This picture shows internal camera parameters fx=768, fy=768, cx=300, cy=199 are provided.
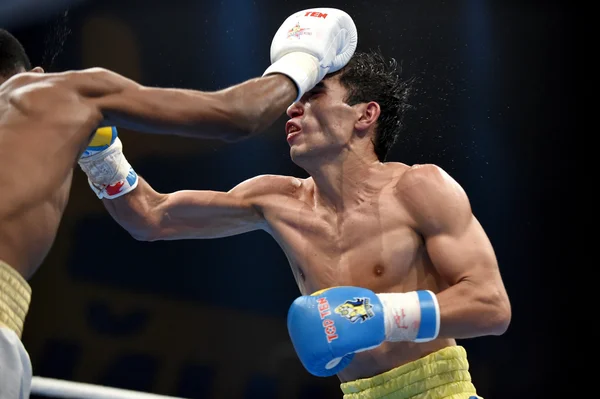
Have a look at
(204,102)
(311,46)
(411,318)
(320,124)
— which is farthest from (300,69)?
(411,318)

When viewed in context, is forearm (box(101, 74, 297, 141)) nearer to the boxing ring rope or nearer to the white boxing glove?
the white boxing glove

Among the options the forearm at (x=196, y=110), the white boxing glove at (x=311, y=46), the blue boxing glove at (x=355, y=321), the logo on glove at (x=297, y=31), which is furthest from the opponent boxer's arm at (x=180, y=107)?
the blue boxing glove at (x=355, y=321)

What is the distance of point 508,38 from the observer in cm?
346

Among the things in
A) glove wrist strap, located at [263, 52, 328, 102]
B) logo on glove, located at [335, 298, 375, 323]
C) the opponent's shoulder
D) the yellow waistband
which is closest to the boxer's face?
the opponent's shoulder

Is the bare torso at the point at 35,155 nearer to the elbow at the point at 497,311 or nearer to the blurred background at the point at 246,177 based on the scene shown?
the elbow at the point at 497,311

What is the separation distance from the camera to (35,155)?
1.54m

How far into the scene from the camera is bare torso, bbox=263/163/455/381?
209 centimetres

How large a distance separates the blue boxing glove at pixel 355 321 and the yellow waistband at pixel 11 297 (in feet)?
2.22

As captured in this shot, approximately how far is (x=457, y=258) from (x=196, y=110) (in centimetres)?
78

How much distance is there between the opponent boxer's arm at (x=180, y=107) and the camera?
1632 millimetres

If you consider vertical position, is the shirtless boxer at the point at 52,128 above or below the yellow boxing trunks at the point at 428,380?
above

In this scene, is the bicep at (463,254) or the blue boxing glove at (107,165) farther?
the blue boxing glove at (107,165)

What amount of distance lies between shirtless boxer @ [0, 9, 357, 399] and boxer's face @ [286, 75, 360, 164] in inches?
17.7

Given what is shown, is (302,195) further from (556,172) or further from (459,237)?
(556,172)
